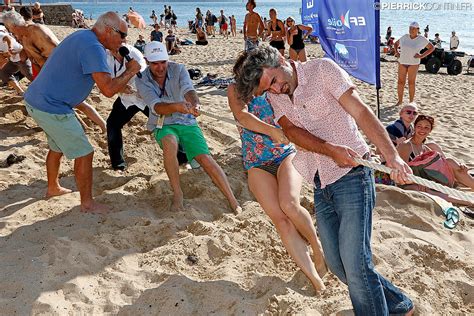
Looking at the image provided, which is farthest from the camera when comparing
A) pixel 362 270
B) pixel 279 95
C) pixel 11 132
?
pixel 11 132

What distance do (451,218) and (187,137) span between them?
2298 millimetres

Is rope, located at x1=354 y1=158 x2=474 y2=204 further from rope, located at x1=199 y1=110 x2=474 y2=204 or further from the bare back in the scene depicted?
→ the bare back

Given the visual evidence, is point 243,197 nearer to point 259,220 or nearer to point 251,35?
point 259,220

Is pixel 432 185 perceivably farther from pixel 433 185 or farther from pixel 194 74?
pixel 194 74

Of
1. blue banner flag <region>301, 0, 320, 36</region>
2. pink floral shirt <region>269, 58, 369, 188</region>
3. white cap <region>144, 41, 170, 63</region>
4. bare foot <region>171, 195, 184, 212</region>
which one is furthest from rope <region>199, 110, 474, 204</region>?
blue banner flag <region>301, 0, 320, 36</region>

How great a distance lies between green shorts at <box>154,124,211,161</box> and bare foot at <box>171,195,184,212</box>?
0.38m

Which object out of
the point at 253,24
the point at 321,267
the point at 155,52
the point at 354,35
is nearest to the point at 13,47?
the point at 155,52

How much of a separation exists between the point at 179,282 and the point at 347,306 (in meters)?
1.02

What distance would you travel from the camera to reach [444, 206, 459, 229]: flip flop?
3.87 metres

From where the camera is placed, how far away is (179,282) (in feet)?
9.88

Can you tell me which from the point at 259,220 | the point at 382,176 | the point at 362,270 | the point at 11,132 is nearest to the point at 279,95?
the point at 362,270

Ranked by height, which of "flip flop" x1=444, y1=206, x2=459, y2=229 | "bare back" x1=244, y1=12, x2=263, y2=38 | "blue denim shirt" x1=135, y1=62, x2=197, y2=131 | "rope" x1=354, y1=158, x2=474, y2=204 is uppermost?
"bare back" x1=244, y1=12, x2=263, y2=38

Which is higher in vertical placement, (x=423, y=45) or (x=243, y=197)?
(x=423, y=45)

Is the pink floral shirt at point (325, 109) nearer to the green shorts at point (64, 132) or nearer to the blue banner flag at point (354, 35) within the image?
the green shorts at point (64, 132)
